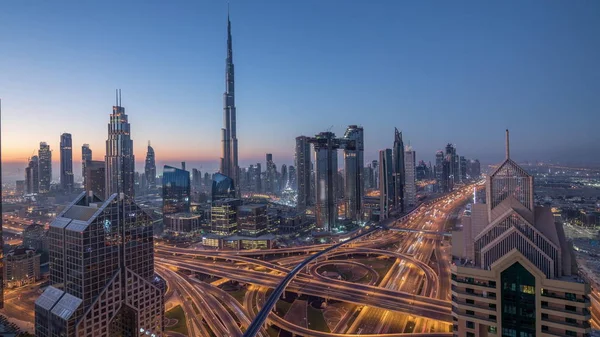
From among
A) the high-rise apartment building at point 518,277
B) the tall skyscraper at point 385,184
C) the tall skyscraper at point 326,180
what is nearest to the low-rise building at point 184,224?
the tall skyscraper at point 326,180

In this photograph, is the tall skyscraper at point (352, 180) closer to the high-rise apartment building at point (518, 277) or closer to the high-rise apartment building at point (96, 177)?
the high-rise apartment building at point (96, 177)

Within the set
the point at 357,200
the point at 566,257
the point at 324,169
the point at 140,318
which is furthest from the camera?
the point at 357,200

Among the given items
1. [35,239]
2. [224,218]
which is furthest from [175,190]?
[35,239]

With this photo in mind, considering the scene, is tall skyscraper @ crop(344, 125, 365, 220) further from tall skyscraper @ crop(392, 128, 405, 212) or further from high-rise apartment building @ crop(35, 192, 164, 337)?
high-rise apartment building @ crop(35, 192, 164, 337)

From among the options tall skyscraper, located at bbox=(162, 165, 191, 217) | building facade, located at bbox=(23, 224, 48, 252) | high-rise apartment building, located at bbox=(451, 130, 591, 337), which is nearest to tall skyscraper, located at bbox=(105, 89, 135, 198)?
tall skyscraper, located at bbox=(162, 165, 191, 217)

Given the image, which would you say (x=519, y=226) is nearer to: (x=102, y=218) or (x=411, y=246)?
(x=102, y=218)

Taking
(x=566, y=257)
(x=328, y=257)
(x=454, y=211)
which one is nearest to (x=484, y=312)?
(x=566, y=257)

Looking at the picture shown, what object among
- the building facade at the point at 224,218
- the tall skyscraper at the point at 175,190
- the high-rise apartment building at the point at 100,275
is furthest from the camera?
the tall skyscraper at the point at 175,190
